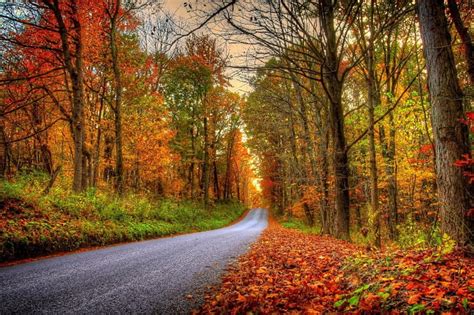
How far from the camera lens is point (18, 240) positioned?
239 inches

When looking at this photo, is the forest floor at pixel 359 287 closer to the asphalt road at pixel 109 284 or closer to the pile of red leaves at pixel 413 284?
the pile of red leaves at pixel 413 284

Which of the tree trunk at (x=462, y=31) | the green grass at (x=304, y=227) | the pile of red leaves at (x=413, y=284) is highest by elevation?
the tree trunk at (x=462, y=31)

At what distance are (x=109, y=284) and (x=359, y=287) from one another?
3284 millimetres

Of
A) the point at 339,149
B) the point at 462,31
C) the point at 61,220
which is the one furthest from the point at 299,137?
the point at 61,220

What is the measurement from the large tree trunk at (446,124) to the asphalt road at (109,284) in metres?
3.60

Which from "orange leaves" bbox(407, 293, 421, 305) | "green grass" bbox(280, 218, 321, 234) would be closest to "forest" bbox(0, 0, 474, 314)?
"orange leaves" bbox(407, 293, 421, 305)

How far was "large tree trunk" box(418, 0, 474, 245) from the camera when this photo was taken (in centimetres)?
381

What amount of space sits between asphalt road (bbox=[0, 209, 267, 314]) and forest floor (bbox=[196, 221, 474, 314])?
1.56ft

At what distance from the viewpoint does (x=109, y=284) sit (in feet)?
12.7

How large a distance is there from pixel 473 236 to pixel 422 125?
7671 mm

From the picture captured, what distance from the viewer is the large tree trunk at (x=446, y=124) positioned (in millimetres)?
3807

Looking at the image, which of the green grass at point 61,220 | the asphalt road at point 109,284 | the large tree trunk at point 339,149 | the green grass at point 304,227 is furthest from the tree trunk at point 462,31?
the green grass at point 304,227

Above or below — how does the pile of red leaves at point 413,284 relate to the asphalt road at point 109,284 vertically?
above

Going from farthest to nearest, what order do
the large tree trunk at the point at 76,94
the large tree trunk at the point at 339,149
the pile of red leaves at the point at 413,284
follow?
the large tree trunk at the point at 76,94 → the large tree trunk at the point at 339,149 → the pile of red leaves at the point at 413,284
